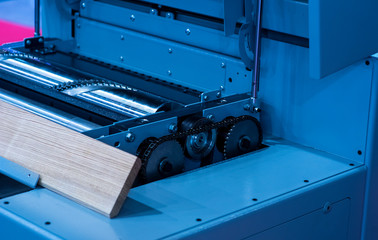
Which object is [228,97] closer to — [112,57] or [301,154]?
[301,154]

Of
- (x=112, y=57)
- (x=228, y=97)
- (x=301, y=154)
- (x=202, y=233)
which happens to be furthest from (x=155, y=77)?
(x=202, y=233)

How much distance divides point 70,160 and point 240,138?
28.8 inches

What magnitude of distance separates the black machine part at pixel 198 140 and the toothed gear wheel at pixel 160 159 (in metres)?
0.07

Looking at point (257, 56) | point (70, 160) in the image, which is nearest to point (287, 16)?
point (257, 56)

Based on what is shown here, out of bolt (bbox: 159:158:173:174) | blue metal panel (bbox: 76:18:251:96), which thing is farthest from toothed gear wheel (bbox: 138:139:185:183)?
blue metal panel (bbox: 76:18:251:96)

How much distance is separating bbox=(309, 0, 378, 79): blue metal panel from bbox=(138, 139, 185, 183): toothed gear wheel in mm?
529

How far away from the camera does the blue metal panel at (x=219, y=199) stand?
6.66ft

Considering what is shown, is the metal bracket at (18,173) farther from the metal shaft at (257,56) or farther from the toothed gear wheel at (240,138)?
the metal shaft at (257,56)

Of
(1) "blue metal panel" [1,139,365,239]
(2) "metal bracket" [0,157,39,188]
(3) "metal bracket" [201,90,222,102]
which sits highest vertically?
(3) "metal bracket" [201,90,222,102]

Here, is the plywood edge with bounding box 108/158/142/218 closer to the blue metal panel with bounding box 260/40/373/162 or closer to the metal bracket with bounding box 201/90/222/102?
the metal bracket with bounding box 201/90/222/102

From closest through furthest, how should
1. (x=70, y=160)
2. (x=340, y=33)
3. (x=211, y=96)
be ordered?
(x=70, y=160) < (x=340, y=33) < (x=211, y=96)

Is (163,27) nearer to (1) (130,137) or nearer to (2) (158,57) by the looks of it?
(2) (158,57)

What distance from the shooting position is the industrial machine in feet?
7.09

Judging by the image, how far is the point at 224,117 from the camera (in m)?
2.70
